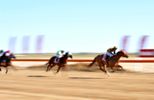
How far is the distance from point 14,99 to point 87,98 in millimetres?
2220

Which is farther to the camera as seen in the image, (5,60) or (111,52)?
(5,60)

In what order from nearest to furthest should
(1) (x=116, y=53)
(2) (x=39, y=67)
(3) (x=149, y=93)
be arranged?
(3) (x=149, y=93) < (1) (x=116, y=53) < (2) (x=39, y=67)

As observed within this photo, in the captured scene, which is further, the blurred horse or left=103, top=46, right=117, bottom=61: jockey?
the blurred horse

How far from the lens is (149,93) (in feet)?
48.0

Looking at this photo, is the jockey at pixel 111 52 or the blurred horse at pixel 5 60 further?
the blurred horse at pixel 5 60

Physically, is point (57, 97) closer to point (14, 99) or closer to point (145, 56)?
point (14, 99)

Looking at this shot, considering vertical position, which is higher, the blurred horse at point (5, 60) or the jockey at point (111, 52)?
the jockey at point (111, 52)

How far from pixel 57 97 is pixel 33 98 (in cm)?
80

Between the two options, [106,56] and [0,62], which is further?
[0,62]

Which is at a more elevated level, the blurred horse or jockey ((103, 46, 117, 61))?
Result: jockey ((103, 46, 117, 61))

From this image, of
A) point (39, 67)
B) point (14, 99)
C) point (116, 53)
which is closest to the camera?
point (14, 99)

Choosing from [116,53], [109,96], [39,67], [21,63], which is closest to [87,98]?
[109,96]

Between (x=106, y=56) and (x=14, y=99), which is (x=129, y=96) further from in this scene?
(x=106, y=56)

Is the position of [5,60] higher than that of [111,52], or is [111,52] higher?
[111,52]
